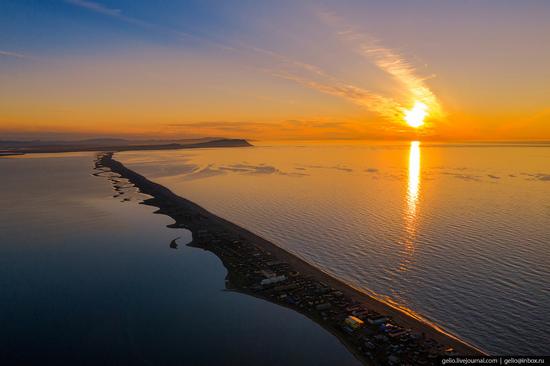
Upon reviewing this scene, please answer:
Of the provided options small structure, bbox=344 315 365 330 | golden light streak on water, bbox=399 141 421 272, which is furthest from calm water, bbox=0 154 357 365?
golden light streak on water, bbox=399 141 421 272

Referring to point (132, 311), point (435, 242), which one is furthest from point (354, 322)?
point (435, 242)

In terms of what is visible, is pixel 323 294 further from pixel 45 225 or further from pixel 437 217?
pixel 45 225

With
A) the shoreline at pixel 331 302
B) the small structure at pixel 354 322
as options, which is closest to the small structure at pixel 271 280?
the shoreline at pixel 331 302

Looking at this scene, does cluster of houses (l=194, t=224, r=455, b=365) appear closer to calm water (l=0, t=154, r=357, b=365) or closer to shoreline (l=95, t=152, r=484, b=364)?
shoreline (l=95, t=152, r=484, b=364)

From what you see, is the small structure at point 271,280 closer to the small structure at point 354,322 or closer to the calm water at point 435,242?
the calm water at point 435,242

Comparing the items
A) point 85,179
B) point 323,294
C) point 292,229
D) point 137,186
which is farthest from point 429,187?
point 85,179
